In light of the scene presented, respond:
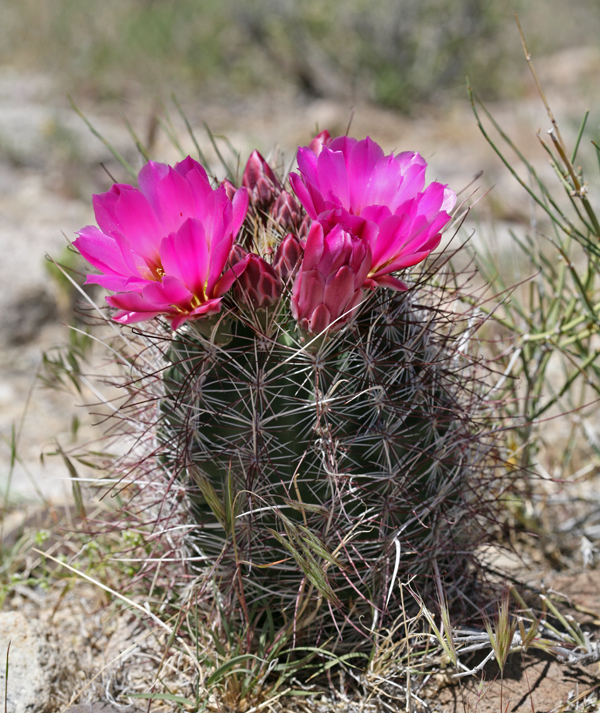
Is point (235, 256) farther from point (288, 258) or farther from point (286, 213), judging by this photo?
point (286, 213)

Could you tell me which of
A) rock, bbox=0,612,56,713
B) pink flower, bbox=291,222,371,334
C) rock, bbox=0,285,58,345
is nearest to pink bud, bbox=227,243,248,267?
pink flower, bbox=291,222,371,334

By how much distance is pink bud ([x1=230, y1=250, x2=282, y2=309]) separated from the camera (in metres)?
1.00

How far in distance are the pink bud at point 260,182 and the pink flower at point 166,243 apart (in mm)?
274

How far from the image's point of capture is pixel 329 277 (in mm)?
944

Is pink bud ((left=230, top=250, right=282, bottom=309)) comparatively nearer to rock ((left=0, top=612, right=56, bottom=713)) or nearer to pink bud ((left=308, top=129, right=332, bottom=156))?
pink bud ((left=308, top=129, right=332, bottom=156))

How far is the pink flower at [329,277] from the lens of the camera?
3.04 feet

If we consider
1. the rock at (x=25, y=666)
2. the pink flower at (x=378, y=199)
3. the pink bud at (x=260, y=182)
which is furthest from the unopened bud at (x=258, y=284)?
the rock at (x=25, y=666)

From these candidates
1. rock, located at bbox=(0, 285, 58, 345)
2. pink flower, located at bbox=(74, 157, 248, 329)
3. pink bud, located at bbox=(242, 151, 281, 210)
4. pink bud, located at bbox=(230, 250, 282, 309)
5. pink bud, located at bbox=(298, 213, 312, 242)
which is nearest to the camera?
pink flower, located at bbox=(74, 157, 248, 329)

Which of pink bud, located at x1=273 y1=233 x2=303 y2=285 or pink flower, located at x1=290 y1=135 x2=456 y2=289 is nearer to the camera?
pink flower, located at x1=290 y1=135 x2=456 y2=289

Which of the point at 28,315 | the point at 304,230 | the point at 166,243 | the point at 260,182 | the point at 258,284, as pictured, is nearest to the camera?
the point at 166,243

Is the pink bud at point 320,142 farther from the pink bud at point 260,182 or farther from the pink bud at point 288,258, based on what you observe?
the pink bud at point 288,258

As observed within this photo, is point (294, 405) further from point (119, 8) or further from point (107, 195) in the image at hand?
point (119, 8)

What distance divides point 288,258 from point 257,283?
0.08 m

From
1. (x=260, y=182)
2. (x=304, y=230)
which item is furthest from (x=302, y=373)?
(x=260, y=182)
